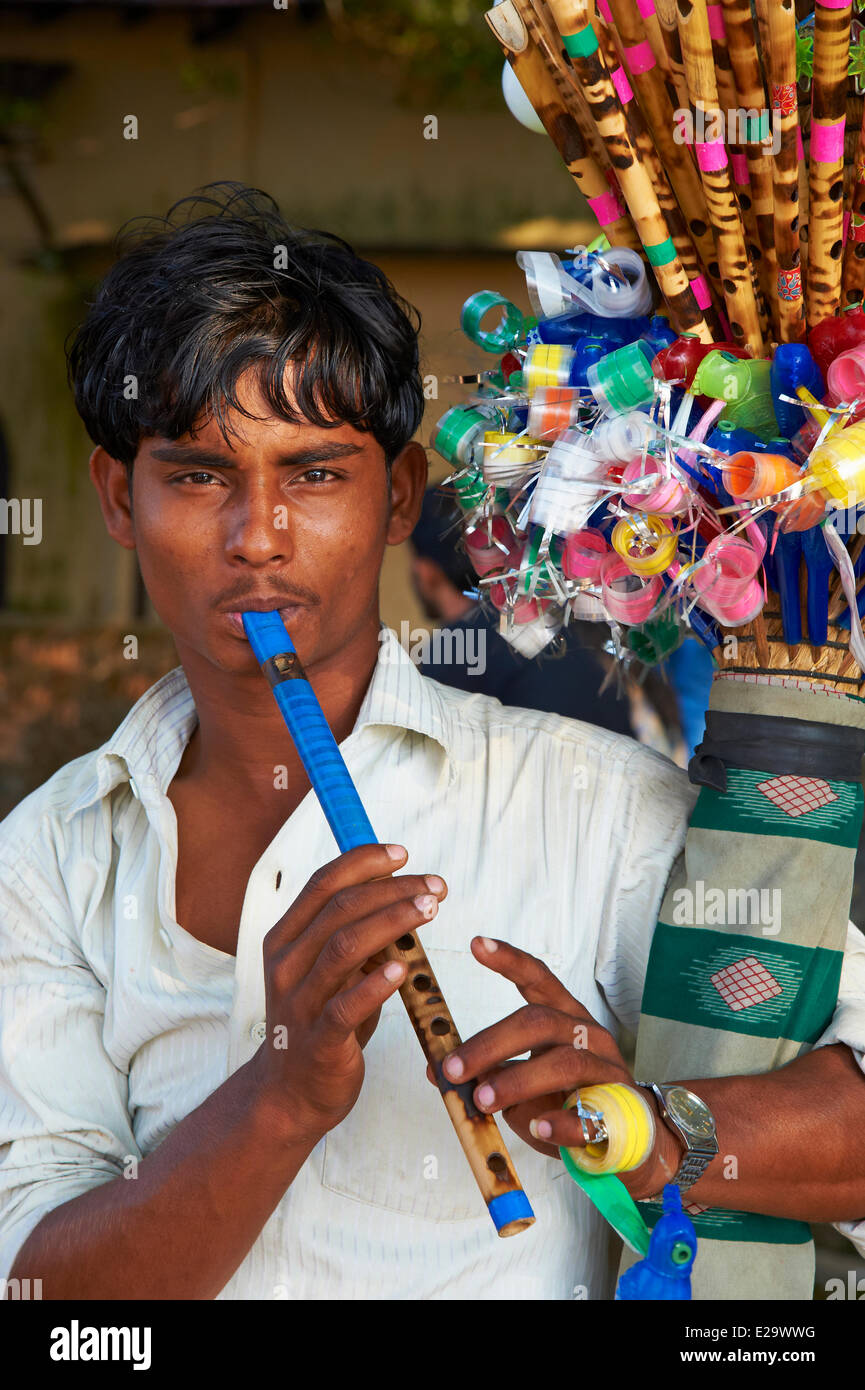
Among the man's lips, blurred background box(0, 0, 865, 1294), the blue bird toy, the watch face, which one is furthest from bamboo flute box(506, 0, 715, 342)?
blurred background box(0, 0, 865, 1294)

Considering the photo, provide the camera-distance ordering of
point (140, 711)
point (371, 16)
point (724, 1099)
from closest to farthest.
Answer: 1. point (724, 1099)
2. point (140, 711)
3. point (371, 16)

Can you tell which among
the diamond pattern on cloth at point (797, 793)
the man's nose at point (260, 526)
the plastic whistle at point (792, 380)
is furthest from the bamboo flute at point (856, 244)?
the man's nose at point (260, 526)

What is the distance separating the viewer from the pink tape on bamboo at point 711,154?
1.36 metres

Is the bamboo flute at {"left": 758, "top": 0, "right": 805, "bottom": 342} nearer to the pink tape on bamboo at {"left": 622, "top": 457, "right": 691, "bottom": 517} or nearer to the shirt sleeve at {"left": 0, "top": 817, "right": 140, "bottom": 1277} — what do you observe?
the pink tape on bamboo at {"left": 622, "top": 457, "right": 691, "bottom": 517}

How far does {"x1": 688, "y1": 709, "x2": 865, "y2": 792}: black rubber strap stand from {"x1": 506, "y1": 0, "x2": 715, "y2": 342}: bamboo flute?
1.35ft

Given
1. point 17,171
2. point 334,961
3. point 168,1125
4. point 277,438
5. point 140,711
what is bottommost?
point 168,1125

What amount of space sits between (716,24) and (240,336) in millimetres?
589

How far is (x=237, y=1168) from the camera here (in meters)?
1.37

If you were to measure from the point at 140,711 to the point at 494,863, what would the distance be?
52 cm

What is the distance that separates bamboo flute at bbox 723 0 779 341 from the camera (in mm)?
1303

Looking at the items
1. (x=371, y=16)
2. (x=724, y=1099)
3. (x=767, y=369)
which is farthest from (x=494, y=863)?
→ (x=371, y=16)

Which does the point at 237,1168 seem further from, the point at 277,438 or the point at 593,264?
the point at 593,264

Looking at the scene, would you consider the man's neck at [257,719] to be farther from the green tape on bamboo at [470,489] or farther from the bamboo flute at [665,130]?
the bamboo flute at [665,130]

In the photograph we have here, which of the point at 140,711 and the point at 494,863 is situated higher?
the point at 140,711
